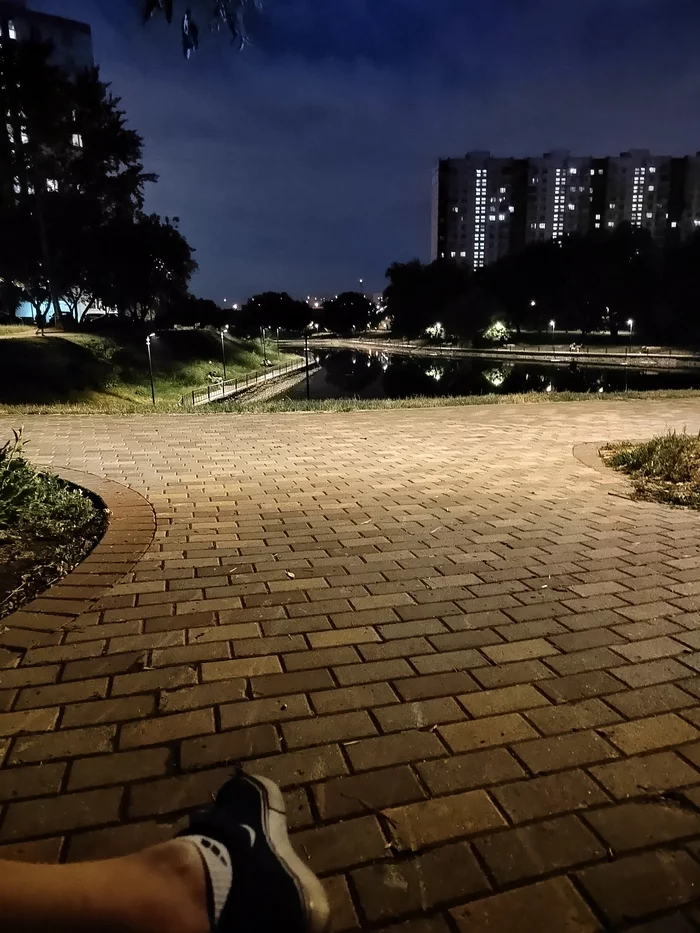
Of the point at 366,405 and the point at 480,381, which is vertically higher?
the point at 366,405

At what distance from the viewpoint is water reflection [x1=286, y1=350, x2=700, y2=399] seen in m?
28.5

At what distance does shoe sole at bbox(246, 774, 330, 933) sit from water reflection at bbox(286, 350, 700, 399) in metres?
24.1

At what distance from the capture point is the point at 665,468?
548 centimetres

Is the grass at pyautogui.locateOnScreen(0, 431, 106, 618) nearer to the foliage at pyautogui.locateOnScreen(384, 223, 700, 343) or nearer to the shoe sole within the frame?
the shoe sole

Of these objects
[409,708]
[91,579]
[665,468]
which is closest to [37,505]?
[91,579]

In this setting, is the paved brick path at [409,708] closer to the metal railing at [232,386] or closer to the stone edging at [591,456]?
the stone edging at [591,456]

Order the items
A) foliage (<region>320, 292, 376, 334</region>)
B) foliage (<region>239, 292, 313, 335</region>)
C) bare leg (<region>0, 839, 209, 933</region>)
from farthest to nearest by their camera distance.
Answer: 1. foliage (<region>320, 292, 376, 334</region>)
2. foliage (<region>239, 292, 313, 335</region>)
3. bare leg (<region>0, 839, 209, 933</region>)

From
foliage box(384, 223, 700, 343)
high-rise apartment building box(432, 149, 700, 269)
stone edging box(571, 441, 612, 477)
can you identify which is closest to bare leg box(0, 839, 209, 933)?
stone edging box(571, 441, 612, 477)

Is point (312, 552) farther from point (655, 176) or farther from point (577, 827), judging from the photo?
point (655, 176)

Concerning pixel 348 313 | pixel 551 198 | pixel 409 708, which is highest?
pixel 551 198


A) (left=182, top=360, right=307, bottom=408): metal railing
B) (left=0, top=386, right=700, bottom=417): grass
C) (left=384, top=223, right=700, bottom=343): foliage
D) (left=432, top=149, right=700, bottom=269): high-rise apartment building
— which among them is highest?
(left=432, top=149, right=700, bottom=269): high-rise apartment building

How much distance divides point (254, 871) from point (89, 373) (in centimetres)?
2729

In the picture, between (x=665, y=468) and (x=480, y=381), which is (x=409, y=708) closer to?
(x=665, y=468)

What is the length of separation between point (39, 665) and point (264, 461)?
156 inches
